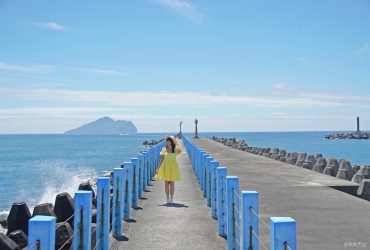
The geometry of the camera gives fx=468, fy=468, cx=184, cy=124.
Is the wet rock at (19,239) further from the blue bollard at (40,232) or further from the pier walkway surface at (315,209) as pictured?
the blue bollard at (40,232)

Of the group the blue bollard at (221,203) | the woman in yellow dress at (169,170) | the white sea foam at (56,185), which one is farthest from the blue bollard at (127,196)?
the white sea foam at (56,185)

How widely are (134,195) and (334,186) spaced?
6.10 metres

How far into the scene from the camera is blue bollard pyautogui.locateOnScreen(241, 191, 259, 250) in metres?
5.49

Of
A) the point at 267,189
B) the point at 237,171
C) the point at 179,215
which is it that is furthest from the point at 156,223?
the point at 237,171

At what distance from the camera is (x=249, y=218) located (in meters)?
5.60

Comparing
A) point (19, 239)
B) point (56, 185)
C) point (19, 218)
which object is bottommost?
point (56, 185)

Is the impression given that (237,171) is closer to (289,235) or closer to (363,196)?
(363,196)

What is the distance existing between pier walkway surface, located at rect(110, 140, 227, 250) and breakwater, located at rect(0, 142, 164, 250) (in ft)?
1.18

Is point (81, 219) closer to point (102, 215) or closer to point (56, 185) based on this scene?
point (102, 215)

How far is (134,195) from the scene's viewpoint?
1103 centimetres

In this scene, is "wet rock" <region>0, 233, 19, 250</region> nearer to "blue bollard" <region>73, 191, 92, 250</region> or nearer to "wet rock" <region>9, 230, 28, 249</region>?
"wet rock" <region>9, 230, 28, 249</region>

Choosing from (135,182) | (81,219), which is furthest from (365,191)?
(81,219)

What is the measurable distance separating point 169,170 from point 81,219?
5.46 meters

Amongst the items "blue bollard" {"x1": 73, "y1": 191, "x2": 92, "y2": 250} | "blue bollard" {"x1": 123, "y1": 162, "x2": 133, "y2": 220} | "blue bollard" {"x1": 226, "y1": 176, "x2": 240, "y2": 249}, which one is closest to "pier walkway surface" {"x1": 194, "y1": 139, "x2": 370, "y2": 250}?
"blue bollard" {"x1": 226, "y1": 176, "x2": 240, "y2": 249}
